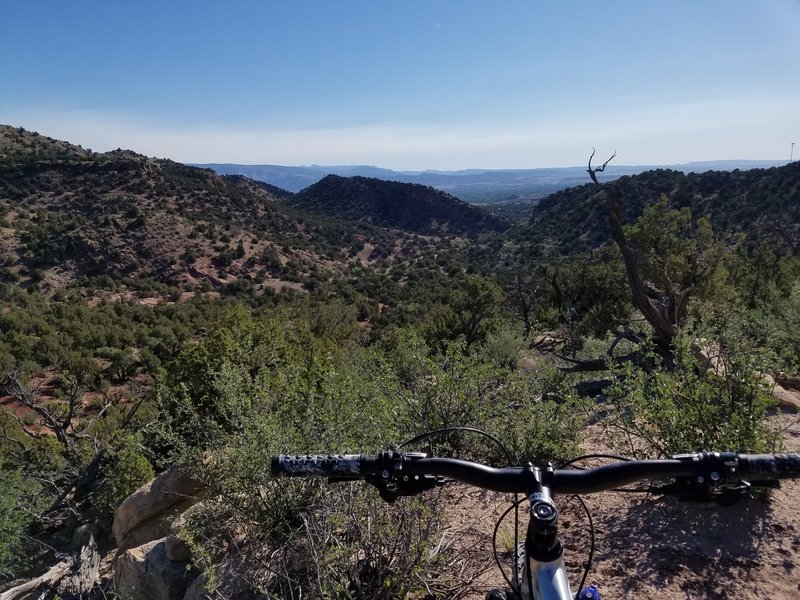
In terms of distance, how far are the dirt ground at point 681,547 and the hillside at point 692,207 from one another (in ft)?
89.2

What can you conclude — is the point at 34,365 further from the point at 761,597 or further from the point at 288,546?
the point at 761,597

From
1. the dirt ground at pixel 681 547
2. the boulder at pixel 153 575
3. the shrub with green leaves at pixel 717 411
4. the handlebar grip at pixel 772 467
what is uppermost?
the handlebar grip at pixel 772 467

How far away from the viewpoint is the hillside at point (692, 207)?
35.4 metres

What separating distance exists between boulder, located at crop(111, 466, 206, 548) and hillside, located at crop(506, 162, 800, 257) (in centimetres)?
2888

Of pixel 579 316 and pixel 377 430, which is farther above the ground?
pixel 377 430

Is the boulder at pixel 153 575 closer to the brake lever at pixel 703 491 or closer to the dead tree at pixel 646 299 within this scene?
the brake lever at pixel 703 491

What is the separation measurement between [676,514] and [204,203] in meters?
55.5

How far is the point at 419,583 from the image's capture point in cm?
324

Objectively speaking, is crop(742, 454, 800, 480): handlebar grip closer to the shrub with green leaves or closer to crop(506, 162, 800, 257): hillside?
the shrub with green leaves

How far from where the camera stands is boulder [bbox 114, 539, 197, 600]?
4.93 metres

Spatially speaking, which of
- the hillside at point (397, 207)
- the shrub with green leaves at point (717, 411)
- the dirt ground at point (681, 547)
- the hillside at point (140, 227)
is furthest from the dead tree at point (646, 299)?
the hillside at point (397, 207)

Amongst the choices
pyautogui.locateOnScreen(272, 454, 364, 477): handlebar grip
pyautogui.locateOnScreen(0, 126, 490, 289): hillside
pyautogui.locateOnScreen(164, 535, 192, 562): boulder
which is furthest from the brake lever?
pyautogui.locateOnScreen(0, 126, 490, 289): hillside

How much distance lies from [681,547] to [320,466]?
3059 mm

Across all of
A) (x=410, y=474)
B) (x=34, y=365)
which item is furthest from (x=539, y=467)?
(x=34, y=365)
